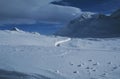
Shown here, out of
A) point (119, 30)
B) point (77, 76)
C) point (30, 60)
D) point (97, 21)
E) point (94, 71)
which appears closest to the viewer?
point (77, 76)

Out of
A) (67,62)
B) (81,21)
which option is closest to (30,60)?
(67,62)

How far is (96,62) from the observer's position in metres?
8.76

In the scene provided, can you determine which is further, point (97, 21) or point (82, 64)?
point (97, 21)

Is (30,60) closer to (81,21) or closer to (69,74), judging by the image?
(69,74)

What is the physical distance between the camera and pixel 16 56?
9.27m

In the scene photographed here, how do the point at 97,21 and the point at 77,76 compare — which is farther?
the point at 97,21

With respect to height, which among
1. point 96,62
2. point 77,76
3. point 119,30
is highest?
point 119,30

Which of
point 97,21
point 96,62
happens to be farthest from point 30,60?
point 97,21

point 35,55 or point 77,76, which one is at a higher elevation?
point 35,55

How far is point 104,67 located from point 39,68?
2.26m

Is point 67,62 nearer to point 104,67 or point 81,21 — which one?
point 104,67

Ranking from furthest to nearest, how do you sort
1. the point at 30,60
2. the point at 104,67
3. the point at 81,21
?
1. the point at 81,21
2. the point at 30,60
3. the point at 104,67

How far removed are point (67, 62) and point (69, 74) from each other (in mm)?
1399

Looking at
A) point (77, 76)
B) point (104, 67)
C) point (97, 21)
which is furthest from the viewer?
point (97, 21)
